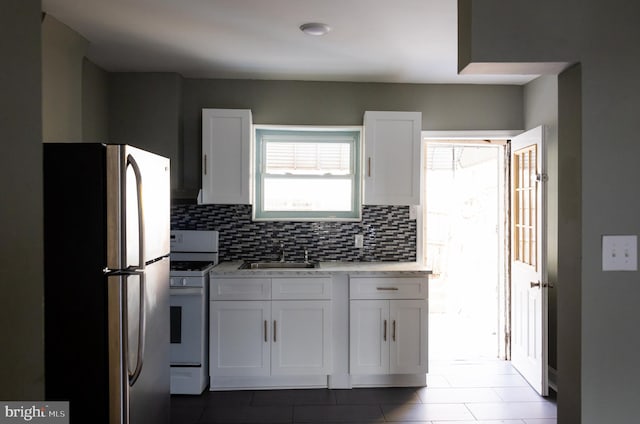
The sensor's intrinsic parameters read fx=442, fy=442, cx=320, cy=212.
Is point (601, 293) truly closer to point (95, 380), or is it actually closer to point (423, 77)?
point (95, 380)

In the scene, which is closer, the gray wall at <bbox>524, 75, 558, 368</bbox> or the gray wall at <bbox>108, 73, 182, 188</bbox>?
the gray wall at <bbox>524, 75, 558, 368</bbox>

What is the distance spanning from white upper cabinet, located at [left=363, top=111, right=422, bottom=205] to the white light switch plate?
2.25 meters

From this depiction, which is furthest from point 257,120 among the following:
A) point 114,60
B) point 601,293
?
point 601,293

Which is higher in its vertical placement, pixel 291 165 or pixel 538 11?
pixel 538 11

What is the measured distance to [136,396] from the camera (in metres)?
2.07

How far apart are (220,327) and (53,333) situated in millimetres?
1550

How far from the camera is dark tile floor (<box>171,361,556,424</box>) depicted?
2.98 metres

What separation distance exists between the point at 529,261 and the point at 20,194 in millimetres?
3444

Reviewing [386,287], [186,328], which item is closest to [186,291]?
[186,328]

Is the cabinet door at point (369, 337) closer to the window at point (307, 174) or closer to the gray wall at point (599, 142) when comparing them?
the window at point (307, 174)

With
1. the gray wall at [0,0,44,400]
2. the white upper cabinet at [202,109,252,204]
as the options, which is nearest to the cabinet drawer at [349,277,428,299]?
the white upper cabinet at [202,109,252,204]

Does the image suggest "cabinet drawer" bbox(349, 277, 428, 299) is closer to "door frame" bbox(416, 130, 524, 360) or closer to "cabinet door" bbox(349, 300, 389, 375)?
"cabinet door" bbox(349, 300, 389, 375)

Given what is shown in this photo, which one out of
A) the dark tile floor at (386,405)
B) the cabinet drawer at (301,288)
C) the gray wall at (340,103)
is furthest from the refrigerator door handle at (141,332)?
the gray wall at (340,103)

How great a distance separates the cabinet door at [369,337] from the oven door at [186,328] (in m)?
1.17
